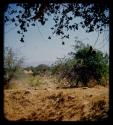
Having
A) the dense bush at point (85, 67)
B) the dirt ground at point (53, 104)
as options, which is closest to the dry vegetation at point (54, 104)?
the dirt ground at point (53, 104)

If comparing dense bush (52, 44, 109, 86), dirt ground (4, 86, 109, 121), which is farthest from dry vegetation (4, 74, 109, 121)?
dense bush (52, 44, 109, 86)

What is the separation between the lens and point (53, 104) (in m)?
10.2

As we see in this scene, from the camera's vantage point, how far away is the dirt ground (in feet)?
29.5

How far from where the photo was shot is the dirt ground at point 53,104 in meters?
8.99

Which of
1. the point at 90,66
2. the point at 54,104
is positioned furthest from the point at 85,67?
the point at 54,104

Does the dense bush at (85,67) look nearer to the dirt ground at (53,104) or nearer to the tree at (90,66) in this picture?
the tree at (90,66)

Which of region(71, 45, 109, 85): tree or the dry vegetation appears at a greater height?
region(71, 45, 109, 85): tree

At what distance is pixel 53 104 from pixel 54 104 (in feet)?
0.11

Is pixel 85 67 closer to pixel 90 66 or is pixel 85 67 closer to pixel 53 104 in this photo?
pixel 90 66

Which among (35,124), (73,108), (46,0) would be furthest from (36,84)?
(35,124)

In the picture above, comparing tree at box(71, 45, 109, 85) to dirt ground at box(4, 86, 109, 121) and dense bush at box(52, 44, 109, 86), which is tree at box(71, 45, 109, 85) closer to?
dense bush at box(52, 44, 109, 86)

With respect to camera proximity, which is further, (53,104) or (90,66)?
(90,66)

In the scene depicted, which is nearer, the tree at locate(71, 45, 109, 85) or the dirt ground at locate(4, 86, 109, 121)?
the dirt ground at locate(4, 86, 109, 121)

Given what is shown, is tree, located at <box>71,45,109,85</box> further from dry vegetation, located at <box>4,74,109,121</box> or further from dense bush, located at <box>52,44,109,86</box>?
dry vegetation, located at <box>4,74,109,121</box>
